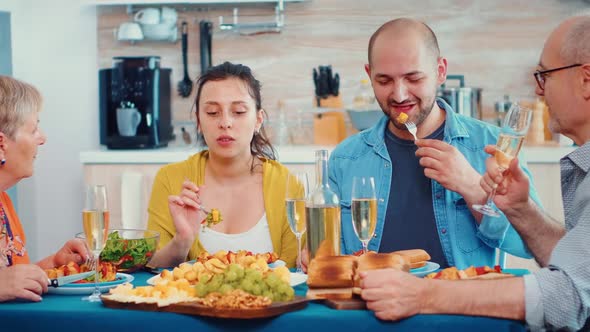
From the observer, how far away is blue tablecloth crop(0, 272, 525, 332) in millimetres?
1786

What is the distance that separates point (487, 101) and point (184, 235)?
2944 millimetres

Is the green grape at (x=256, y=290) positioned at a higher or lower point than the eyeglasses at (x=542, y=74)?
lower

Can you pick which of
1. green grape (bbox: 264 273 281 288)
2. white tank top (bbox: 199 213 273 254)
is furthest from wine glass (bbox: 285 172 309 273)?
white tank top (bbox: 199 213 273 254)

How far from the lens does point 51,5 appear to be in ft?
16.9

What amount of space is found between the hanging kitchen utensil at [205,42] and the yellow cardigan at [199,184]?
2.10m

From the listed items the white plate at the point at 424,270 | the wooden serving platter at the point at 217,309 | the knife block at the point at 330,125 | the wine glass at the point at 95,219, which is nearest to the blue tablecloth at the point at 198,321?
the wooden serving platter at the point at 217,309

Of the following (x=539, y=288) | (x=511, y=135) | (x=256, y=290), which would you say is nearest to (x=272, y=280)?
(x=256, y=290)

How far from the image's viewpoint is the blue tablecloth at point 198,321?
70.3 inches

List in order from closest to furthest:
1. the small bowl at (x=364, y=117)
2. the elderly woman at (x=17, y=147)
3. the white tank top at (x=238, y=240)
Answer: the elderly woman at (x=17, y=147)
the white tank top at (x=238, y=240)
the small bowl at (x=364, y=117)

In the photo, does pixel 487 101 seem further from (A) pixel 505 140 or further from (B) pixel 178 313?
(B) pixel 178 313

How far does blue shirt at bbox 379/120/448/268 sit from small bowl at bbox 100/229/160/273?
31.1 inches

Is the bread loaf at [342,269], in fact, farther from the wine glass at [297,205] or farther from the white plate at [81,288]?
the white plate at [81,288]

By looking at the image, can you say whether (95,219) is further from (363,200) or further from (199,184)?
(199,184)

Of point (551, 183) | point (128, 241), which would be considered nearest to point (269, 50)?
point (551, 183)
